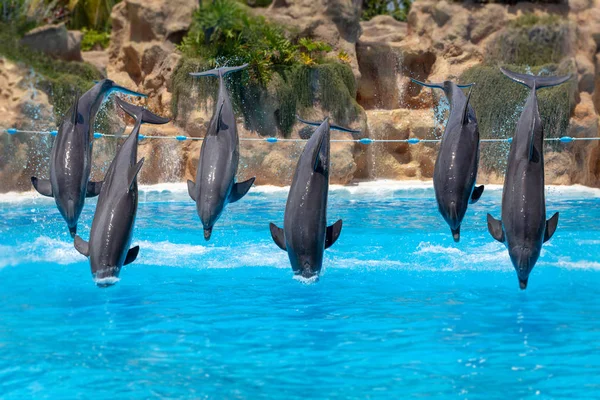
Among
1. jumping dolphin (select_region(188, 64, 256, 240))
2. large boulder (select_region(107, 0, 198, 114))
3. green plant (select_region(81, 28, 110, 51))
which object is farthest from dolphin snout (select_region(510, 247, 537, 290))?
green plant (select_region(81, 28, 110, 51))

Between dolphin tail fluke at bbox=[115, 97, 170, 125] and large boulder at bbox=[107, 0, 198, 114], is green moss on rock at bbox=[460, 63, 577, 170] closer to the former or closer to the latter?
large boulder at bbox=[107, 0, 198, 114]

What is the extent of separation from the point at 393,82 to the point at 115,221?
13.3 metres

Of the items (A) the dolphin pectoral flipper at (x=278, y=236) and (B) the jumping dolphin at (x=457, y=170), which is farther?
(A) the dolphin pectoral flipper at (x=278, y=236)

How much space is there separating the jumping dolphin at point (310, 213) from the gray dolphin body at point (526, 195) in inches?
42.9

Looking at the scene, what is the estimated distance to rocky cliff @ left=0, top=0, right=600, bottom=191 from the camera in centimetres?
1469

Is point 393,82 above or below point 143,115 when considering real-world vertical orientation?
below

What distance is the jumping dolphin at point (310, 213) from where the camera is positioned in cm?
511

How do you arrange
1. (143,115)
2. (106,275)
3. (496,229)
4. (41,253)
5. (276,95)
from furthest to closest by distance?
(276,95), (41,253), (143,115), (496,229), (106,275)

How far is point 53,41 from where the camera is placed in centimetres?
1591

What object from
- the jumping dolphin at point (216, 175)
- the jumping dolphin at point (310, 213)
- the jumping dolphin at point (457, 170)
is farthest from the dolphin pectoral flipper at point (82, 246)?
the jumping dolphin at point (457, 170)

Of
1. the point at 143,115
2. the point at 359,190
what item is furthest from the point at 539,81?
the point at 359,190

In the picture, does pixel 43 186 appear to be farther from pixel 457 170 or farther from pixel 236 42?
pixel 236 42

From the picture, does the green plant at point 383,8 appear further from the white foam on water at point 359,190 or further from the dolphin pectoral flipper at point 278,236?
the dolphin pectoral flipper at point 278,236

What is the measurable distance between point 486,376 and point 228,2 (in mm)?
13200
